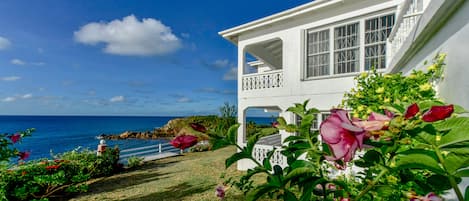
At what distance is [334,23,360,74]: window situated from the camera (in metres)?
6.40

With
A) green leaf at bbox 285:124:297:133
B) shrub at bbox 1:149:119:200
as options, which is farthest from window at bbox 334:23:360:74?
shrub at bbox 1:149:119:200

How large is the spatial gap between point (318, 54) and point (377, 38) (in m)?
1.53

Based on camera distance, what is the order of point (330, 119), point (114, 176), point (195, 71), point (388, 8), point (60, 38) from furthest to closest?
point (195, 71) < point (60, 38) < point (114, 176) < point (388, 8) < point (330, 119)

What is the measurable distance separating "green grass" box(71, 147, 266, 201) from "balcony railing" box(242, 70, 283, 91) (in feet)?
→ 10.2

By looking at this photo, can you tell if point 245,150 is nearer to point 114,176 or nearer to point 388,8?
point 388,8

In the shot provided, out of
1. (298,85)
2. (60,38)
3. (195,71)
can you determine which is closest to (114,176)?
(298,85)

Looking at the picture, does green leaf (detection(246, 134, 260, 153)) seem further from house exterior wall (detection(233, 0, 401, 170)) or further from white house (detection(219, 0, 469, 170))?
house exterior wall (detection(233, 0, 401, 170))

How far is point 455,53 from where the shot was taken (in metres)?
1.72

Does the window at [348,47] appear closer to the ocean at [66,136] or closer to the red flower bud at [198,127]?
the ocean at [66,136]

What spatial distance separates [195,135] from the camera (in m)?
0.83

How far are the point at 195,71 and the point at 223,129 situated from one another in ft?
167

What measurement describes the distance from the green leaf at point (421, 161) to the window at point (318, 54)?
677 centimetres

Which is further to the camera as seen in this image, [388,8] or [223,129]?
[388,8]

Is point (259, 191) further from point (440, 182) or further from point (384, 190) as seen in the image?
point (440, 182)
